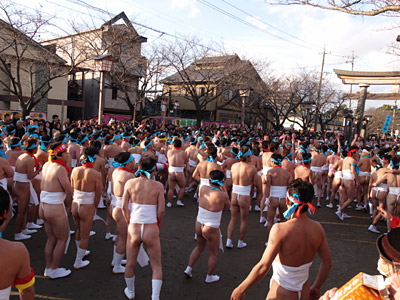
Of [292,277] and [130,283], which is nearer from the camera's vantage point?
[292,277]

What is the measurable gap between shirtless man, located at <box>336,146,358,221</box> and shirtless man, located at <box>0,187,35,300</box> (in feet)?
25.2

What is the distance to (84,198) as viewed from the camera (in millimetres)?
4566

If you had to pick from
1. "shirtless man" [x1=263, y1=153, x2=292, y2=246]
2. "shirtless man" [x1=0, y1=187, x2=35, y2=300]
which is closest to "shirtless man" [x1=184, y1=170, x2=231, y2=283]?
"shirtless man" [x1=263, y1=153, x2=292, y2=246]

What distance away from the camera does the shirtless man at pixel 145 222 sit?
12.1 feet

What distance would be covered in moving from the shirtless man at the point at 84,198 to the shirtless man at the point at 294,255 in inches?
114

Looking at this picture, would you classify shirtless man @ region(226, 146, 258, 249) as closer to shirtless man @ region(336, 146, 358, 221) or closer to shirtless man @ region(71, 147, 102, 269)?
shirtless man @ region(71, 147, 102, 269)

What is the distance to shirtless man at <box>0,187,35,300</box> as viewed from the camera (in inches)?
79.0

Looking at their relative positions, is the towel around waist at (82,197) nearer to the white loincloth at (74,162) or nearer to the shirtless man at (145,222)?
the shirtless man at (145,222)

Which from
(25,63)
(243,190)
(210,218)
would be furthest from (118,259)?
(25,63)

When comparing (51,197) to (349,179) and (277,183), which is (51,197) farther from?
(349,179)

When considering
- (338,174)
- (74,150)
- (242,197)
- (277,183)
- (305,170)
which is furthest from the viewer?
(338,174)

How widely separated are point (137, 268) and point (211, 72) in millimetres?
23026

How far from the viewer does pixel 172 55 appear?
22688 mm

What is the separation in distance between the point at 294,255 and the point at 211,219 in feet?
5.74
